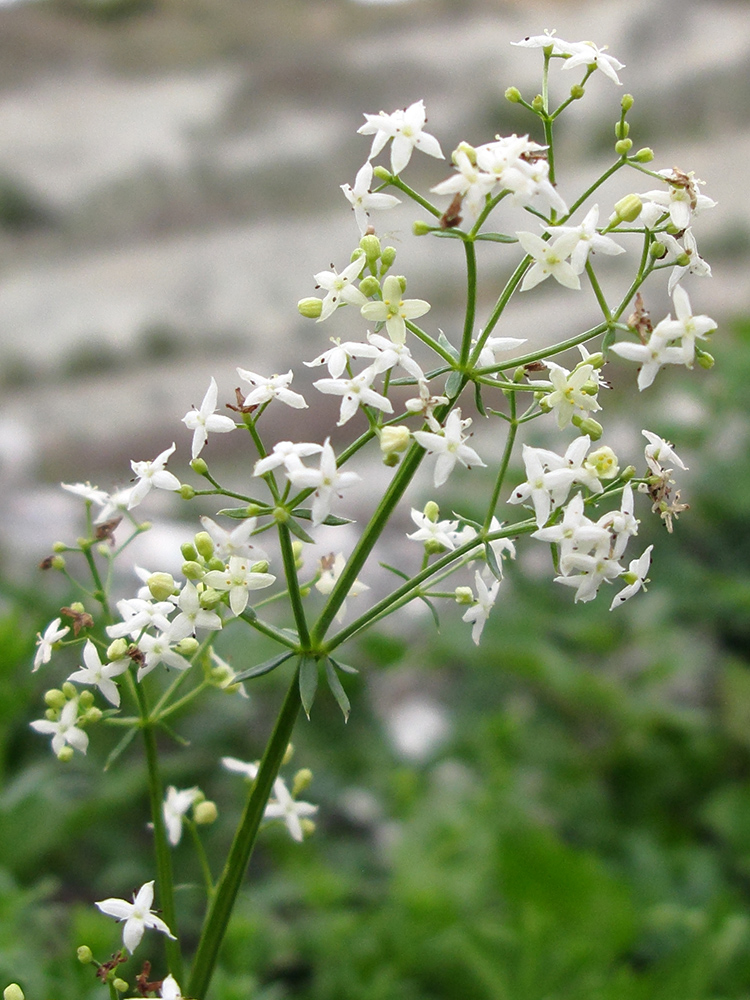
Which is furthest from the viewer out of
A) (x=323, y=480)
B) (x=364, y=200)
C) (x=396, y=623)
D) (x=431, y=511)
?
(x=396, y=623)

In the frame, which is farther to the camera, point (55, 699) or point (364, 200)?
point (55, 699)

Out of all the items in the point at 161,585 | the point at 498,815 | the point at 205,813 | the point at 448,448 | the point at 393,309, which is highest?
the point at 498,815

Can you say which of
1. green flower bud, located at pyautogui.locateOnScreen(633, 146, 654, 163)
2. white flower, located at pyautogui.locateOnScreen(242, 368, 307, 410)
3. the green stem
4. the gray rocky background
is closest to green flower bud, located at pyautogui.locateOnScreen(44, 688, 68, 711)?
the green stem

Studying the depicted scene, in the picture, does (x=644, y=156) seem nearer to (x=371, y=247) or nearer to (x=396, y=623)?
(x=371, y=247)

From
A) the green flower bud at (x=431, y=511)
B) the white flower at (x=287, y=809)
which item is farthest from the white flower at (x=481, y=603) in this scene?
the white flower at (x=287, y=809)

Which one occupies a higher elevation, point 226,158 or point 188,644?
point 226,158

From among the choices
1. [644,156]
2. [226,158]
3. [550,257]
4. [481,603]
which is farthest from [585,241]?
[226,158]

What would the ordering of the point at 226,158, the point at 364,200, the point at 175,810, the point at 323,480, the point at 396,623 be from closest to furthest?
1. the point at 323,480
2. the point at 364,200
3. the point at 175,810
4. the point at 396,623
5. the point at 226,158

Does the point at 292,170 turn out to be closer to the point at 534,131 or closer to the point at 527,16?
the point at 534,131
